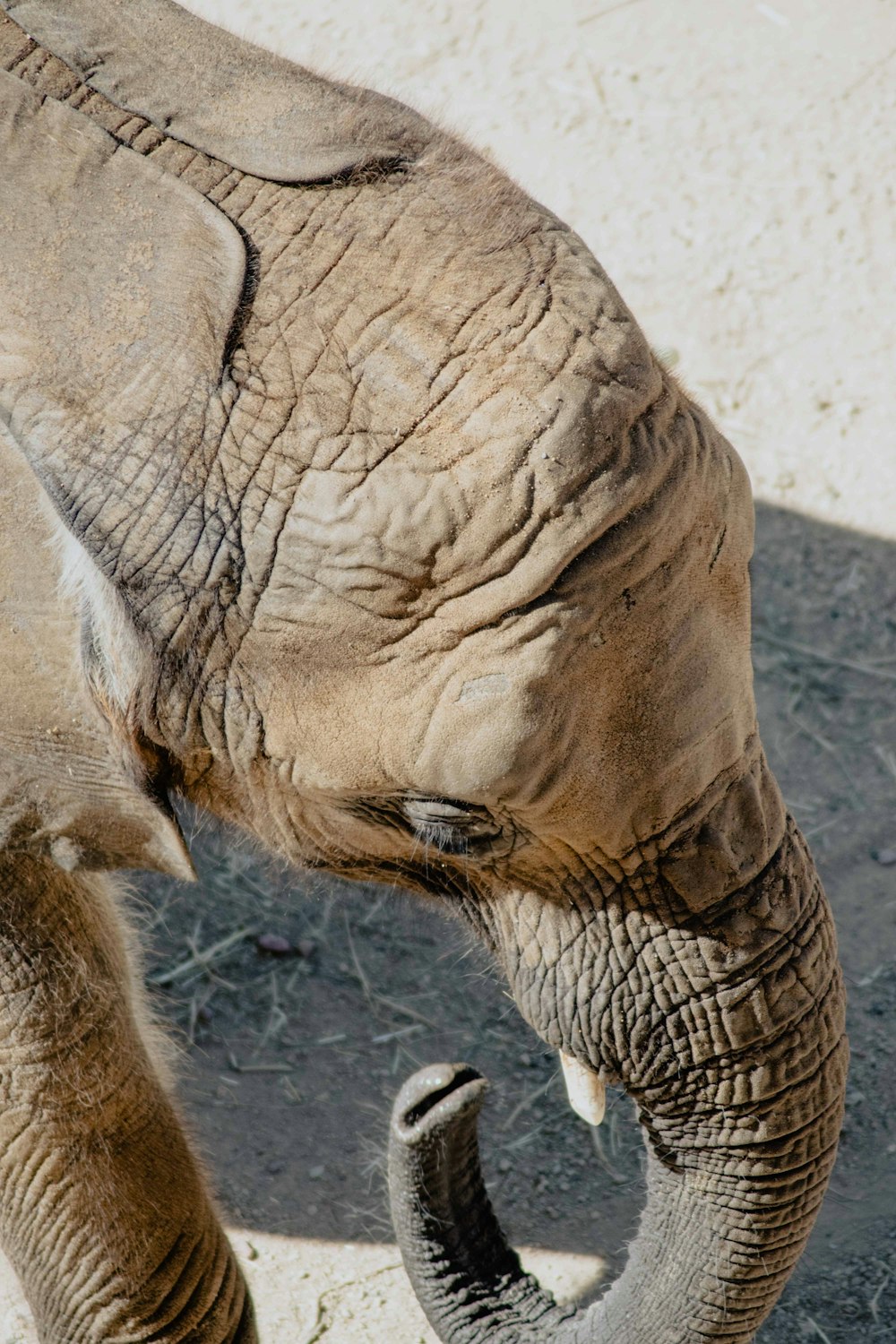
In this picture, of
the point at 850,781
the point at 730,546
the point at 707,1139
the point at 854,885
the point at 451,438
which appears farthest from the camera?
the point at 850,781

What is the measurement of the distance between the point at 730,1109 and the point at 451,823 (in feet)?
1.80

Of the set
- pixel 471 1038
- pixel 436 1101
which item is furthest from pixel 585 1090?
pixel 471 1038

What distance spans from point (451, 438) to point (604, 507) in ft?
0.59

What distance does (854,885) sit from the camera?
3.87 m

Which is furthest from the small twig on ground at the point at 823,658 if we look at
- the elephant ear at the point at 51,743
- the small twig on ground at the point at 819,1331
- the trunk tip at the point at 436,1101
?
the elephant ear at the point at 51,743

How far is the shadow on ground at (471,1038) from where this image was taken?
3205 millimetres

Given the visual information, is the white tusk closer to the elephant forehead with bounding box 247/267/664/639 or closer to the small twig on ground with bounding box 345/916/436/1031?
the elephant forehead with bounding box 247/267/664/639

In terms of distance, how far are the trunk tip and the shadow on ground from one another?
0.62 meters

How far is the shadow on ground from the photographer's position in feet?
10.5

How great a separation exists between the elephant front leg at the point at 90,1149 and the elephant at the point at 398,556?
0.45m

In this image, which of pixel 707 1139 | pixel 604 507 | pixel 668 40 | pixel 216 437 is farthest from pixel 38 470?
pixel 668 40

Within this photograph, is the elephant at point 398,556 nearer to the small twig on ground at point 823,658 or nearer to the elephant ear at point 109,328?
the elephant ear at point 109,328

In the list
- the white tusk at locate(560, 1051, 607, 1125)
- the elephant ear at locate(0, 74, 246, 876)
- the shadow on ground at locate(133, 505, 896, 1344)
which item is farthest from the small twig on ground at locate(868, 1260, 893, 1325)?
the elephant ear at locate(0, 74, 246, 876)

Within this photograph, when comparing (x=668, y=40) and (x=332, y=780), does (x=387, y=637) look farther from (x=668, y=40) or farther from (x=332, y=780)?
(x=668, y=40)
